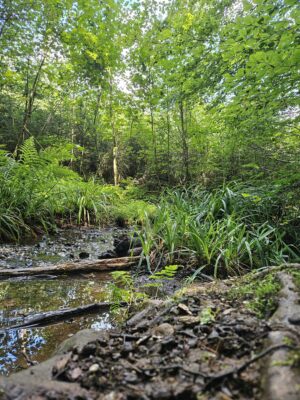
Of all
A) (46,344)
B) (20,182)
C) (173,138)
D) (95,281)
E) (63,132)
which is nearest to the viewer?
(46,344)

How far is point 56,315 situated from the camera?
5.59 feet

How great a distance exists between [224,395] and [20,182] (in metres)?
4.45

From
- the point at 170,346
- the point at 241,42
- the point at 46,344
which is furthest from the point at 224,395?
the point at 241,42

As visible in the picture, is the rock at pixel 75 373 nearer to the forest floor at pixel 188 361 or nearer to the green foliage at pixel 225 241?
the forest floor at pixel 188 361

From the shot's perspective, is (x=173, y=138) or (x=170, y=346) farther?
(x=173, y=138)

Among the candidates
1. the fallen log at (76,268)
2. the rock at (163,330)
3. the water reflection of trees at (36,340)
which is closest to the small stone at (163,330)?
the rock at (163,330)

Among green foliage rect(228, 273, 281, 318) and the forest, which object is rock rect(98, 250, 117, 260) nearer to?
the forest

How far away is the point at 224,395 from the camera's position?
2.12 feet

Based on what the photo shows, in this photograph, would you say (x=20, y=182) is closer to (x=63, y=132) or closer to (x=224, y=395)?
(x=224, y=395)

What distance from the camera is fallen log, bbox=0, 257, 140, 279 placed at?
8.22ft

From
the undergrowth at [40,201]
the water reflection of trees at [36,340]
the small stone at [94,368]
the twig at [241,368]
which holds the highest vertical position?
the undergrowth at [40,201]

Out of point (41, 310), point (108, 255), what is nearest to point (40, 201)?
point (108, 255)

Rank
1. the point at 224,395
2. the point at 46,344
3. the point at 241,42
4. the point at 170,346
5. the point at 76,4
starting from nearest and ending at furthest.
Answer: the point at 224,395 → the point at 170,346 → the point at 46,344 → the point at 241,42 → the point at 76,4

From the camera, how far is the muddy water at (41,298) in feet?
4.48
